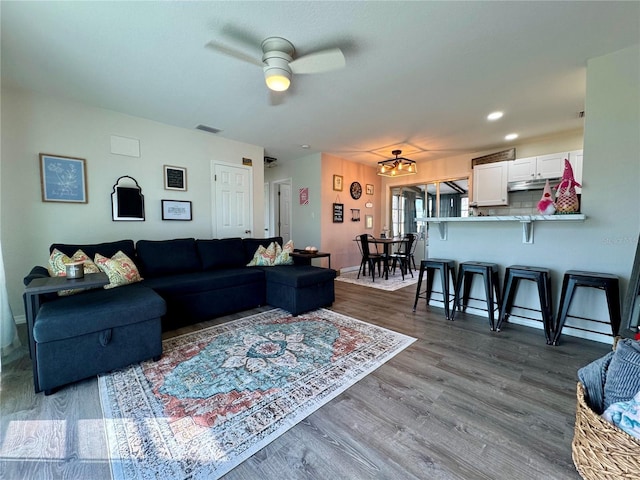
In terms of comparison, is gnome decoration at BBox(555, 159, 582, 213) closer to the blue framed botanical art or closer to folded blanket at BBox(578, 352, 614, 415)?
folded blanket at BBox(578, 352, 614, 415)

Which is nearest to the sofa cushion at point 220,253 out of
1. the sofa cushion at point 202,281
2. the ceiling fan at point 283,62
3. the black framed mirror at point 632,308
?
the sofa cushion at point 202,281

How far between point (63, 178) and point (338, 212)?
4527 mm

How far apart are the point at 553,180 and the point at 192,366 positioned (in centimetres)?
585

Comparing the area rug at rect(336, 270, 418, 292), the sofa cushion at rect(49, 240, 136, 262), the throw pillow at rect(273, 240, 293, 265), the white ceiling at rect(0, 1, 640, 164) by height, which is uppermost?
the white ceiling at rect(0, 1, 640, 164)

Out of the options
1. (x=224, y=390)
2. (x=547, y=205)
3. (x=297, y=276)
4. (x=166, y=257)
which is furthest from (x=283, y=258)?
Answer: (x=547, y=205)

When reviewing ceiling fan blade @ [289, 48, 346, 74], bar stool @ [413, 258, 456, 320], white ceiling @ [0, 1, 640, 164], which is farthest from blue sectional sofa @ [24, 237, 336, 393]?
ceiling fan blade @ [289, 48, 346, 74]

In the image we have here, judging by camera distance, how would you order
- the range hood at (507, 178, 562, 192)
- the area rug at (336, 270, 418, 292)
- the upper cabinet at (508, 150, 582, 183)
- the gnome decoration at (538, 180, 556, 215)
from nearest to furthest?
the gnome decoration at (538, 180, 556, 215) < the upper cabinet at (508, 150, 582, 183) < the range hood at (507, 178, 562, 192) < the area rug at (336, 270, 418, 292)

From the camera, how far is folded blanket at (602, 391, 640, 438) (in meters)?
1.01

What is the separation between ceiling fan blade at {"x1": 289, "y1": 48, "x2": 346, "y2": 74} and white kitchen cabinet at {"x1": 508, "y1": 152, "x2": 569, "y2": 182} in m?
4.38

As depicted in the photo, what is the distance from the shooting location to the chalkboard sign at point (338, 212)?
19.6 feet

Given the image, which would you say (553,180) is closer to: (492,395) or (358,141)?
(358,141)

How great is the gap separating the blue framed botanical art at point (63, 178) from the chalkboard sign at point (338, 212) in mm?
4203

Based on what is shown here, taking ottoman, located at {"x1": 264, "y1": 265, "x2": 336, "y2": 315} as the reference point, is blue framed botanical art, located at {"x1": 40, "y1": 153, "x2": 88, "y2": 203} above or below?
above

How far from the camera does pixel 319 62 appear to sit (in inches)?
82.0
